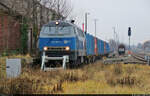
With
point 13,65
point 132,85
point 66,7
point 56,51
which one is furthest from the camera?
point 66,7

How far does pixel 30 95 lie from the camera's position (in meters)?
7.56

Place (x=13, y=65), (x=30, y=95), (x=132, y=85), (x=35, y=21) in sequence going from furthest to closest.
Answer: (x=35, y=21) < (x=13, y=65) < (x=132, y=85) < (x=30, y=95)

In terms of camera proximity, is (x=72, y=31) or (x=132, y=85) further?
(x=72, y=31)

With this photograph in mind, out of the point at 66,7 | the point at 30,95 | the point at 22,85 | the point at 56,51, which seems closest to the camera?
the point at 30,95

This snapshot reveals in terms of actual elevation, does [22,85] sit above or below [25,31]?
below

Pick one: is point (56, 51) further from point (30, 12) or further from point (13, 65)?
point (30, 12)

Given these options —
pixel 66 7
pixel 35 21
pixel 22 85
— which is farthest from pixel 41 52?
pixel 66 7

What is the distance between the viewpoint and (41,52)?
15.3 metres

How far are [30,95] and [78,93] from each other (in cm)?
156

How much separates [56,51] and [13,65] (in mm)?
4753

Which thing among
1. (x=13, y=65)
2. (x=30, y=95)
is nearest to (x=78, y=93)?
(x=30, y=95)

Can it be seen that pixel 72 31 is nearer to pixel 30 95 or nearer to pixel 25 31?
pixel 30 95

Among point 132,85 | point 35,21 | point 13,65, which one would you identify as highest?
point 35,21

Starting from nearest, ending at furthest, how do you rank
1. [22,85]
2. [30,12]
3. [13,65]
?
[22,85]
[13,65]
[30,12]
